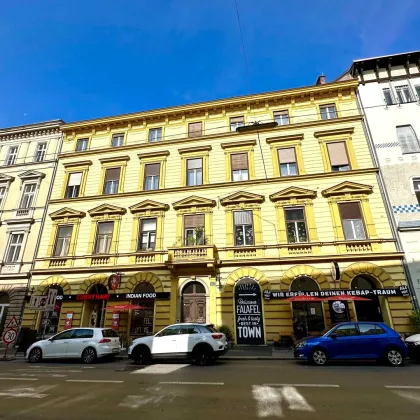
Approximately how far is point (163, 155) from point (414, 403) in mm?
18981

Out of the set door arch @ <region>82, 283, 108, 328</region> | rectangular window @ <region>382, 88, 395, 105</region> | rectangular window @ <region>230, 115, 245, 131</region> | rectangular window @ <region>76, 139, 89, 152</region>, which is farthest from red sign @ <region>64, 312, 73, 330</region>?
rectangular window @ <region>382, 88, 395, 105</region>

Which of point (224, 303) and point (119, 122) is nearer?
point (224, 303)

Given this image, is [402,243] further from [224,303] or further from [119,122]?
[119,122]

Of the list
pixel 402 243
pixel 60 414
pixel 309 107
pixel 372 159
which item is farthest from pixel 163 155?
pixel 60 414

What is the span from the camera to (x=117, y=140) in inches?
897

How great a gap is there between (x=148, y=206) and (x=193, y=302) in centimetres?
709

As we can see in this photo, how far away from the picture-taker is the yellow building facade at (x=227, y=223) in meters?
15.1

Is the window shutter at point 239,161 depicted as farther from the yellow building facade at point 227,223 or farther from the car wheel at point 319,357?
the car wheel at point 319,357

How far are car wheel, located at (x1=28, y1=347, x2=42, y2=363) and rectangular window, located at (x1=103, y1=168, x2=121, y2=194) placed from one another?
11.1m

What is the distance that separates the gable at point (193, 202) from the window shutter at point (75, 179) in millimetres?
8529

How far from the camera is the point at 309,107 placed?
20312mm

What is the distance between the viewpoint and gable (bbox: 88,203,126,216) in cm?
1912

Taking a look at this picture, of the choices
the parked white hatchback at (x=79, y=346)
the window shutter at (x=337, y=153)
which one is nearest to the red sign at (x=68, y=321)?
the parked white hatchback at (x=79, y=346)

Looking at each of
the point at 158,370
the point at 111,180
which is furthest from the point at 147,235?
the point at 158,370
